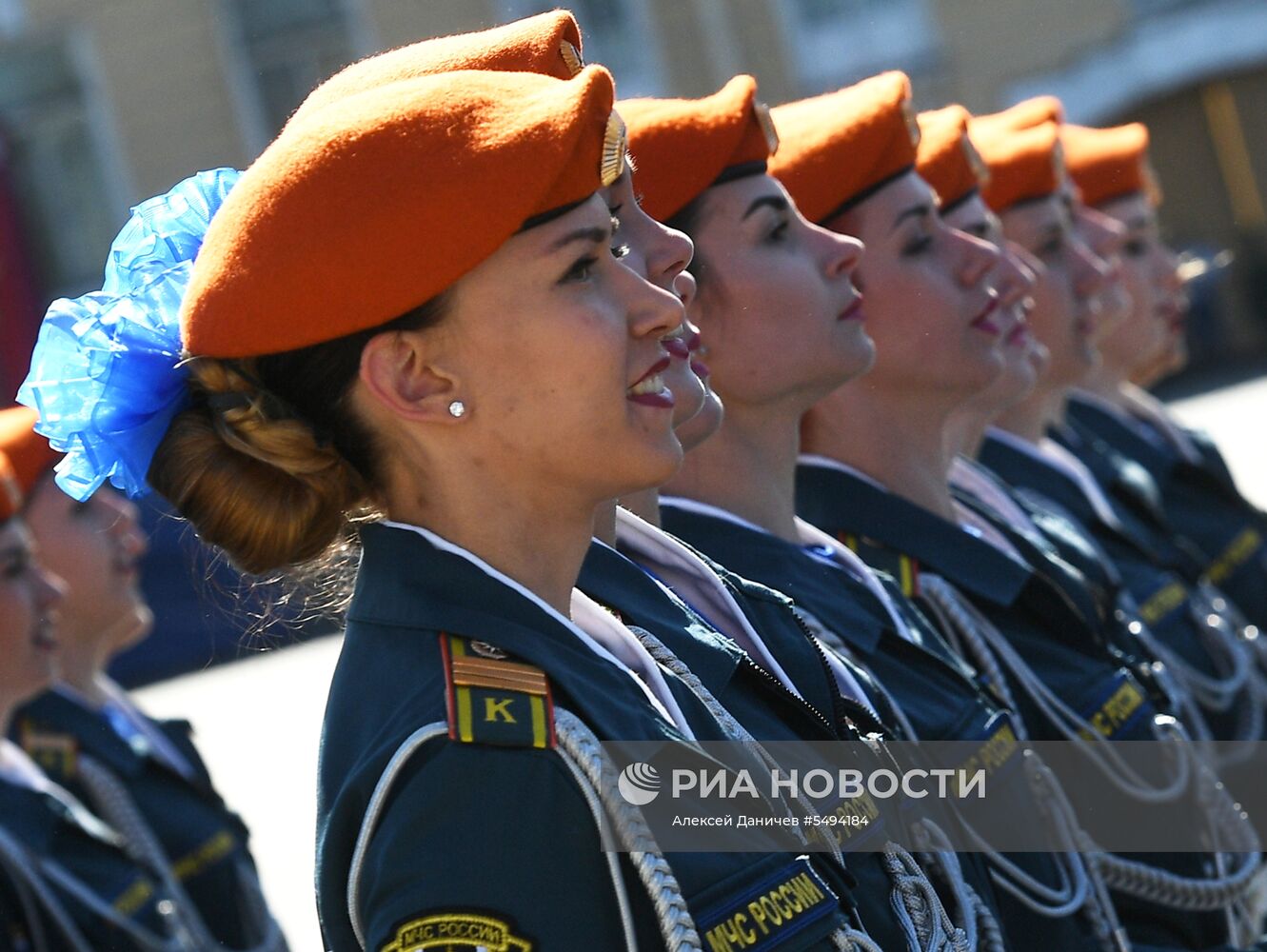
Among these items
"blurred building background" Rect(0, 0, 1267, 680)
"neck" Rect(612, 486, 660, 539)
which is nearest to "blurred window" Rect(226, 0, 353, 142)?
"blurred building background" Rect(0, 0, 1267, 680)

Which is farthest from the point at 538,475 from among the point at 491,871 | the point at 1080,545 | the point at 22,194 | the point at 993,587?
the point at 22,194

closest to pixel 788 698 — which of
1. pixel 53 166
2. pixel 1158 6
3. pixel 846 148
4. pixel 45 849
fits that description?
pixel 846 148

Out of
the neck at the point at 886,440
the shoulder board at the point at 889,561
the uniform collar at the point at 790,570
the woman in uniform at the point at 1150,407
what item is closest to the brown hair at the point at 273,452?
the uniform collar at the point at 790,570

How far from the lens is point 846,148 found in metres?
3.31

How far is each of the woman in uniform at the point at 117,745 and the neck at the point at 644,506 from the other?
5.67 ft

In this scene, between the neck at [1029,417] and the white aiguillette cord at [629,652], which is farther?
the neck at [1029,417]

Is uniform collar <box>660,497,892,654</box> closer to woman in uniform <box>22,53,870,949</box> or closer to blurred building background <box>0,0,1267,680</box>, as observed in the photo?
woman in uniform <box>22,53,870,949</box>

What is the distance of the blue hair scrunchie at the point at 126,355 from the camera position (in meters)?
2.02

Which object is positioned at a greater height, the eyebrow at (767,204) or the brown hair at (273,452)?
the brown hair at (273,452)

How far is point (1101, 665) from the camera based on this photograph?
3299 millimetres

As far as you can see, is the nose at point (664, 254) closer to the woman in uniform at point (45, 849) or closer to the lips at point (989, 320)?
the lips at point (989, 320)

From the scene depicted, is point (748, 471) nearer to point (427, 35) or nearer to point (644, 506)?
point (644, 506)

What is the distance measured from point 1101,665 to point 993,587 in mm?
268

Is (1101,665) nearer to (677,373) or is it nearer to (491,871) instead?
(677,373)
